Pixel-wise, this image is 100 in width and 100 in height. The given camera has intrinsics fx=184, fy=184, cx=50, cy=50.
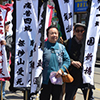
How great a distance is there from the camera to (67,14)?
3771 mm

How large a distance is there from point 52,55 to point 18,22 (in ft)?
2.78

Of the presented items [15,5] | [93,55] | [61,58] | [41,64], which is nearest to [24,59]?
[41,64]

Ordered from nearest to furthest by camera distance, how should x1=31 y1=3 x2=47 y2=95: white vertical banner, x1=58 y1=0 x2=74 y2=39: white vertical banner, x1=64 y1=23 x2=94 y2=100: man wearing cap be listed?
1. x1=31 y1=3 x2=47 y2=95: white vertical banner
2. x1=64 y1=23 x2=94 y2=100: man wearing cap
3. x1=58 y1=0 x2=74 y2=39: white vertical banner

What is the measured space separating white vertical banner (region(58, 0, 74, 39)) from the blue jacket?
0.92 m

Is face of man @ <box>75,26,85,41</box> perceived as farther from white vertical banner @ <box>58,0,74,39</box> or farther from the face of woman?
white vertical banner @ <box>58,0,74,39</box>

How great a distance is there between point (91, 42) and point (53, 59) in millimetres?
631

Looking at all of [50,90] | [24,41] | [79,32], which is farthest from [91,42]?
[24,41]

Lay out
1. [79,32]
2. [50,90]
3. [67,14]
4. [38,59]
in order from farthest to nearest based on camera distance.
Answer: [67,14]
[79,32]
[50,90]
[38,59]

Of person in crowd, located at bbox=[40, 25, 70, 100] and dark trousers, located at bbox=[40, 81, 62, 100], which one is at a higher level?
person in crowd, located at bbox=[40, 25, 70, 100]

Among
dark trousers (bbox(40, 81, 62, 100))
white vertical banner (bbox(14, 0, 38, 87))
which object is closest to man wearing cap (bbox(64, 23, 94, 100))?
dark trousers (bbox(40, 81, 62, 100))

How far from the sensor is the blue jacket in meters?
2.78

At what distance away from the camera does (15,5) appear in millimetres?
3105

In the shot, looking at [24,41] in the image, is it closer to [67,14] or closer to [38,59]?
[38,59]

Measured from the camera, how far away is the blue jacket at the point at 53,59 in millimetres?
2775
